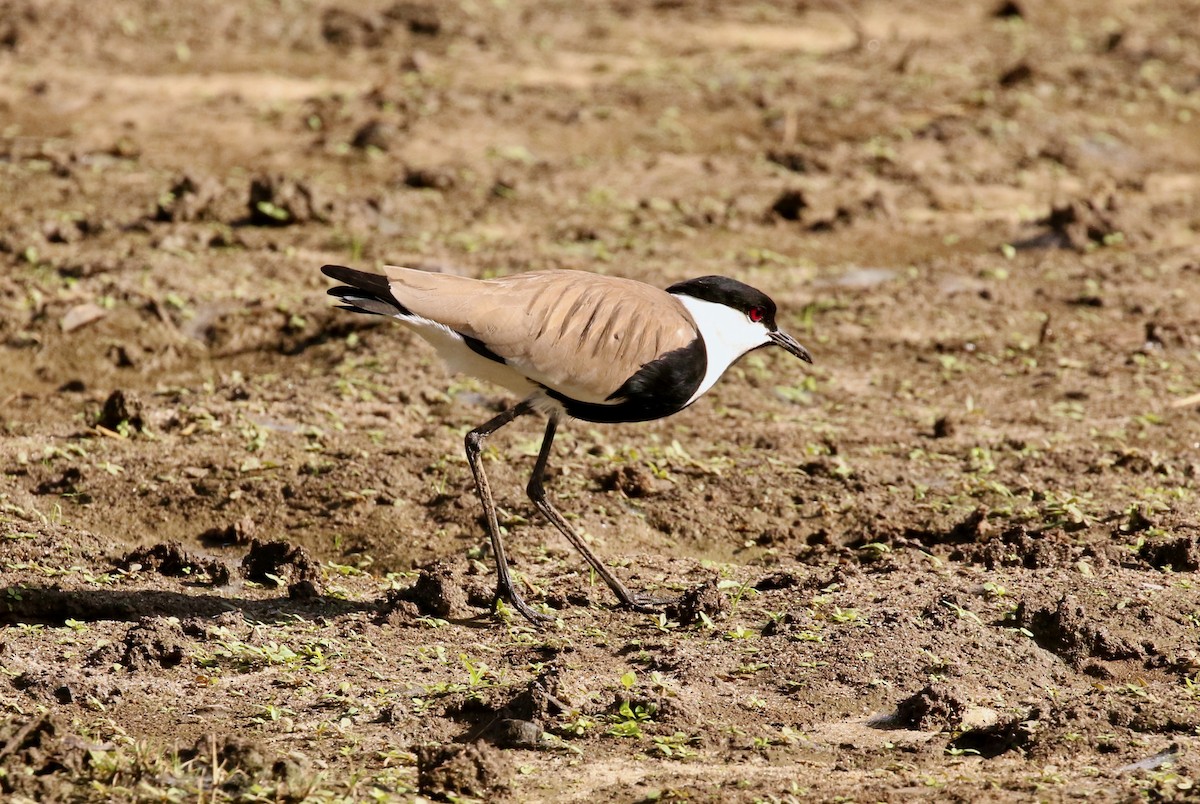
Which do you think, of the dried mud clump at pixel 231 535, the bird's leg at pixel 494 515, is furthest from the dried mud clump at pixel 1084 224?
the dried mud clump at pixel 231 535

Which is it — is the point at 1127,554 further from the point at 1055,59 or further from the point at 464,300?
the point at 1055,59

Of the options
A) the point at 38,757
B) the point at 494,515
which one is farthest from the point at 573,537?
the point at 38,757

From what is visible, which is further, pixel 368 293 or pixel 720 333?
pixel 720 333

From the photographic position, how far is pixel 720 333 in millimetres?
6332

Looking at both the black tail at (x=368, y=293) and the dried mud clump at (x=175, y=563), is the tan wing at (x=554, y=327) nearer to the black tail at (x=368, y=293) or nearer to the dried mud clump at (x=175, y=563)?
the black tail at (x=368, y=293)

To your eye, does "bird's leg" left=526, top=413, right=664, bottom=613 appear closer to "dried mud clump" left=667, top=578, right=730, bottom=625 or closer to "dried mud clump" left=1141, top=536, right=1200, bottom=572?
"dried mud clump" left=667, top=578, right=730, bottom=625

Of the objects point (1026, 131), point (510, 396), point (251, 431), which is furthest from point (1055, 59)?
point (251, 431)

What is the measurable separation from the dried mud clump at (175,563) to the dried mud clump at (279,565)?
112 millimetres

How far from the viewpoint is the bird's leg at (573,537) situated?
595 centimetres

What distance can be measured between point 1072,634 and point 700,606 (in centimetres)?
133

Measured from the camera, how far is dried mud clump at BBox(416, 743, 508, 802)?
444cm

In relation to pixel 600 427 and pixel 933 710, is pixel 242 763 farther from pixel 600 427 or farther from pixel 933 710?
pixel 600 427

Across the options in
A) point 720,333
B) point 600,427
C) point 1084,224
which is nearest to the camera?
point 720,333

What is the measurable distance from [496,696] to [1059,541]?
2.59m
